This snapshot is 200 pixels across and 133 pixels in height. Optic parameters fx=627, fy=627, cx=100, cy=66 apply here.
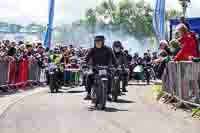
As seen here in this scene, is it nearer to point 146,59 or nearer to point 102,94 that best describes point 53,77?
point 102,94

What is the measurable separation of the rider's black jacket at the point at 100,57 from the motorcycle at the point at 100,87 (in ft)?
1.12

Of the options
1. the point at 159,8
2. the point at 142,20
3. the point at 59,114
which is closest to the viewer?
the point at 59,114

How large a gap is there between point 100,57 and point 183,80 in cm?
223

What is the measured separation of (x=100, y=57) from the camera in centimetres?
1636

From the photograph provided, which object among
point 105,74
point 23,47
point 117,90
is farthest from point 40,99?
point 23,47

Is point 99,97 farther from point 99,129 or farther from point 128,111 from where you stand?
point 99,129

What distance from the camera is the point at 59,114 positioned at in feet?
46.5

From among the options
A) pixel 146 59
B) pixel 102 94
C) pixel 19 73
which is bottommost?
pixel 102 94

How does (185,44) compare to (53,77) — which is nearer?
(185,44)

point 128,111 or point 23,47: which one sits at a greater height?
point 23,47

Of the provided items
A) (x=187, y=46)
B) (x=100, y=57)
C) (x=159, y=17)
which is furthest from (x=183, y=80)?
(x=159, y=17)

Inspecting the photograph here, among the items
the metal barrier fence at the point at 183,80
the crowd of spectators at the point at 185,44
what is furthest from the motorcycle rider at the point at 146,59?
the crowd of spectators at the point at 185,44

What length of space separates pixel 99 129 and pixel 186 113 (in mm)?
3951

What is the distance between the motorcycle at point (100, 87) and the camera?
1552 centimetres
